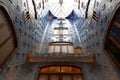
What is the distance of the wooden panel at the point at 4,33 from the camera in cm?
714

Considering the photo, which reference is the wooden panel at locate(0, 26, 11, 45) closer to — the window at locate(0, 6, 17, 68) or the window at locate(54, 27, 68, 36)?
the window at locate(0, 6, 17, 68)

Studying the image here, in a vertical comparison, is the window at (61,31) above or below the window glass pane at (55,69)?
above

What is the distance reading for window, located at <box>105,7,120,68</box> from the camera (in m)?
7.12

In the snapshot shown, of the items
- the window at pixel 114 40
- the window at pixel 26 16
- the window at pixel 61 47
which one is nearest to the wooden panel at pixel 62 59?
the window at pixel 114 40

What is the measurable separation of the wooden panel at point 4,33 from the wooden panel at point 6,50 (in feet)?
0.78

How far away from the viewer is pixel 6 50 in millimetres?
7512

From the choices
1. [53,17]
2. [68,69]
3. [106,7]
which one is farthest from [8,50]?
[53,17]

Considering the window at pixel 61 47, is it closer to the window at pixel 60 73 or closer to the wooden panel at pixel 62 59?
the wooden panel at pixel 62 59

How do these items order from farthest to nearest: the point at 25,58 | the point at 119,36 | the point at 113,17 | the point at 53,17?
the point at 53,17
the point at 25,58
the point at 113,17
the point at 119,36

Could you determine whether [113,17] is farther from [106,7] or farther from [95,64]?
[95,64]

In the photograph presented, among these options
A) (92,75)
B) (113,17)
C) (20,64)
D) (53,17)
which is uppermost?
(53,17)

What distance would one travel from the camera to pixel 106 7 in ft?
29.6

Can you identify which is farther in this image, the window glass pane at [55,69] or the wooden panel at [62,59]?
the wooden panel at [62,59]

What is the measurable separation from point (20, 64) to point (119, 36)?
412cm
